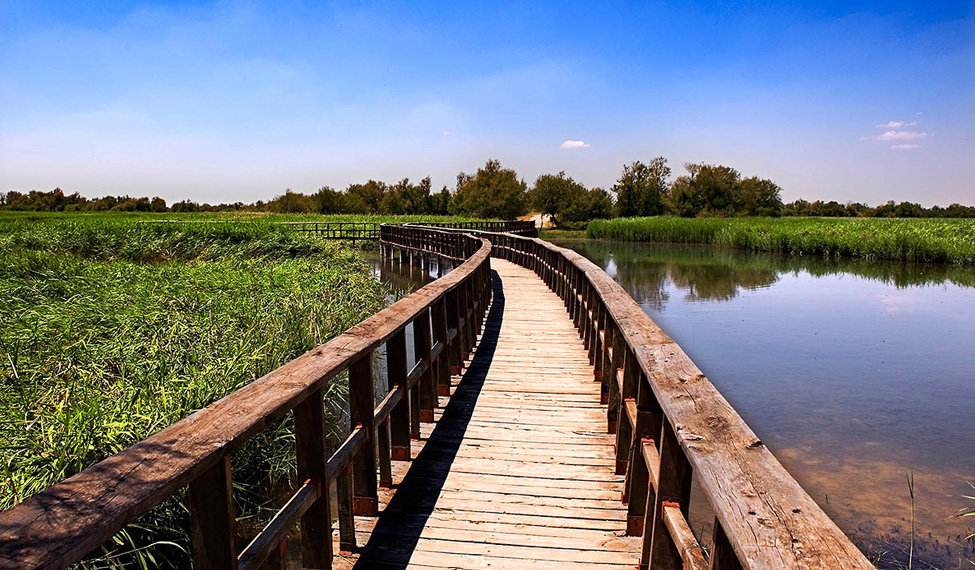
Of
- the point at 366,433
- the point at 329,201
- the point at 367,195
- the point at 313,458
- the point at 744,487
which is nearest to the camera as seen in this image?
the point at 744,487

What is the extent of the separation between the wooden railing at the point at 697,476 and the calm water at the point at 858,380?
3.35m

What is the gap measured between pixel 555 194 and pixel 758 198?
28959mm

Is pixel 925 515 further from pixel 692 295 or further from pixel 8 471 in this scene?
pixel 692 295

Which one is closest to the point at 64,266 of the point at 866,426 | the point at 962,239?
the point at 866,426

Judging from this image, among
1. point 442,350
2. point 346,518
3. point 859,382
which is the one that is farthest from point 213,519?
point 859,382

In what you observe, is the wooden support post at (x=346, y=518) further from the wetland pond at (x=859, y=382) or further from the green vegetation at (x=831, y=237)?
the green vegetation at (x=831, y=237)

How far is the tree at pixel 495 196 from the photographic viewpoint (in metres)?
81.5

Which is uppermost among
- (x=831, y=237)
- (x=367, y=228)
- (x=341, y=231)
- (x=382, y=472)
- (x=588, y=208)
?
(x=588, y=208)

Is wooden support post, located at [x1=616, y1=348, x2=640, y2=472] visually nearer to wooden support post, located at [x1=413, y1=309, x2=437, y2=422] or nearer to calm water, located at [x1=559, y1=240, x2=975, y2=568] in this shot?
wooden support post, located at [x1=413, y1=309, x2=437, y2=422]

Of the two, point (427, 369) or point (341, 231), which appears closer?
point (427, 369)

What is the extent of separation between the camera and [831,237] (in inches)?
1374

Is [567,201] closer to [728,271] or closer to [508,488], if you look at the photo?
[728,271]

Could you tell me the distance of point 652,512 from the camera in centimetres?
290

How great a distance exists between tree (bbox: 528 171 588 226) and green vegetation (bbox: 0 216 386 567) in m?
70.6
